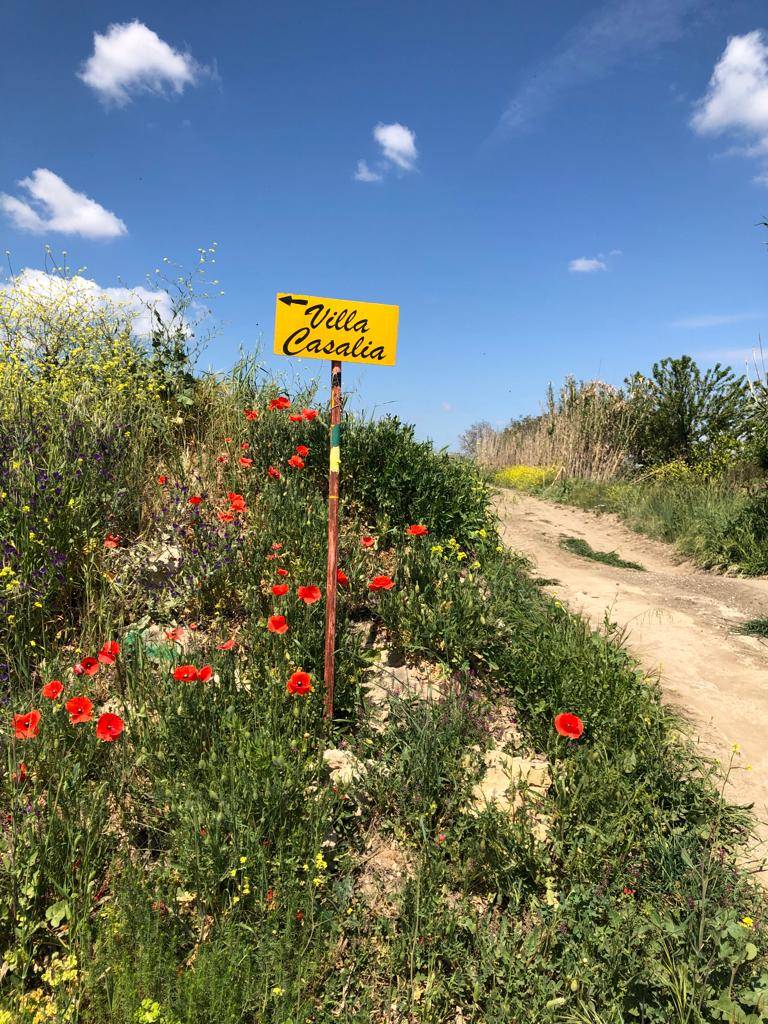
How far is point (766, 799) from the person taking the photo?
284 centimetres

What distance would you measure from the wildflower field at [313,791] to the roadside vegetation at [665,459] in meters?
4.90

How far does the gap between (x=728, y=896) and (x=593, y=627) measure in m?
2.48

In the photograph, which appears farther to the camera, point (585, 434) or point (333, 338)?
point (585, 434)

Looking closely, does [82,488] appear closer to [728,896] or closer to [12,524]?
[12,524]

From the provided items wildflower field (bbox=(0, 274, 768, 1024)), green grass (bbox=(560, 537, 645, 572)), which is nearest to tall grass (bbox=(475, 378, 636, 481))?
green grass (bbox=(560, 537, 645, 572))

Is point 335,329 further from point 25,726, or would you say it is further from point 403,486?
point 25,726

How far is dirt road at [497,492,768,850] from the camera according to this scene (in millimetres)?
3289

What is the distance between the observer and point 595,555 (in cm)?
780

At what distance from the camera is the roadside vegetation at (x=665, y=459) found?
7.88 meters

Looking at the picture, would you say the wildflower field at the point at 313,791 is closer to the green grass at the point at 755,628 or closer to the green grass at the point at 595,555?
the green grass at the point at 755,628

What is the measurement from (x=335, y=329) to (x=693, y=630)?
412cm

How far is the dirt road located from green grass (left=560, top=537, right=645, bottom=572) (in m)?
0.18

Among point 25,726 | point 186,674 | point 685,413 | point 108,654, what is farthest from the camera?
point 685,413

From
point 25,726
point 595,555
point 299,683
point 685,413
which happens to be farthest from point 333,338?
point 685,413
